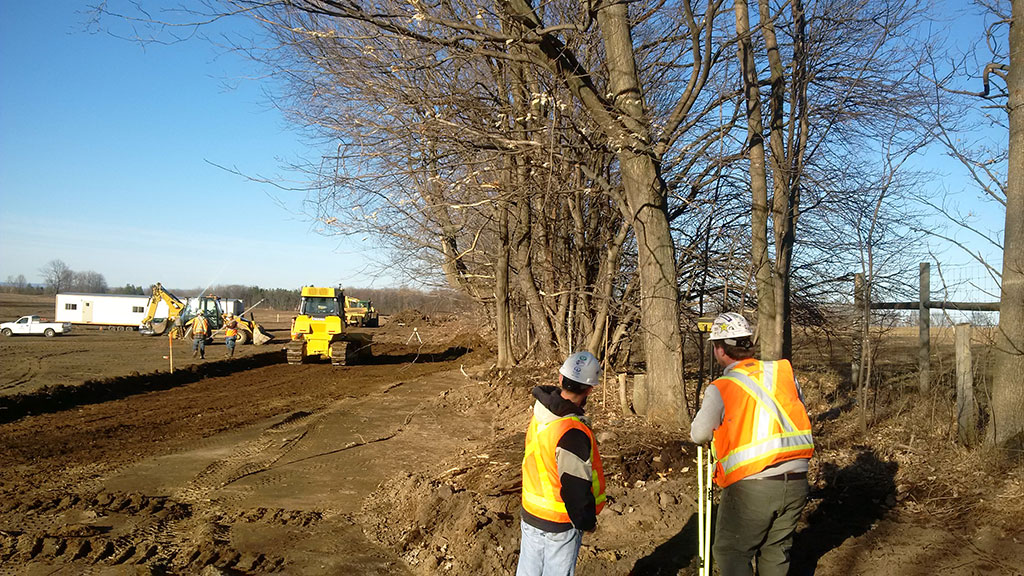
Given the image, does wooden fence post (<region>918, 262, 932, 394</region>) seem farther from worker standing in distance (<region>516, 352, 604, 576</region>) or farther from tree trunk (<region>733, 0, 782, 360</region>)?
worker standing in distance (<region>516, 352, 604, 576</region>)

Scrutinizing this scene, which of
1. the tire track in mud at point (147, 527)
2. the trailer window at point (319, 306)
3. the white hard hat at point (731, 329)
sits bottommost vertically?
the tire track in mud at point (147, 527)

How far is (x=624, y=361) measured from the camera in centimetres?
1373

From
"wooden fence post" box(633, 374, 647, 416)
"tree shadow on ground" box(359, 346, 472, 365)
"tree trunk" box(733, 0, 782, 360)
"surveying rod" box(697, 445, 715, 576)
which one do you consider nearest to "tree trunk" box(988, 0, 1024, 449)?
"tree trunk" box(733, 0, 782, 360)

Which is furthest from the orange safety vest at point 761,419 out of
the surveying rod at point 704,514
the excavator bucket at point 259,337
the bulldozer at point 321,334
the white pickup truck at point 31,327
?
the white pickup truck at point 31,327

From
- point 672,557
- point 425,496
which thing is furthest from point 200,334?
point 672,557

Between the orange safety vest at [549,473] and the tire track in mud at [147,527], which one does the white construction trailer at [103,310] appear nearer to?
the tire track in mud at [147,527]

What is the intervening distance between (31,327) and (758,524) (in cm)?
5674

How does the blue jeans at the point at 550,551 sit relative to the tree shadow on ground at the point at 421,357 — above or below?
above

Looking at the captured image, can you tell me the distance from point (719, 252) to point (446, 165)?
443 centimetres

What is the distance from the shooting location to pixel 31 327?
50.5 metres

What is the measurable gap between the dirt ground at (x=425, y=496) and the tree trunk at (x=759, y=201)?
1.39m

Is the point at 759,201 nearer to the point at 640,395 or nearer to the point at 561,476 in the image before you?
the point at 640,395

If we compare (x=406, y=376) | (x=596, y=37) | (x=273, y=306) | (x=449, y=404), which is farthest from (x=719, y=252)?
(x=273, y=306)

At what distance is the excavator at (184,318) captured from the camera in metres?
41.8
